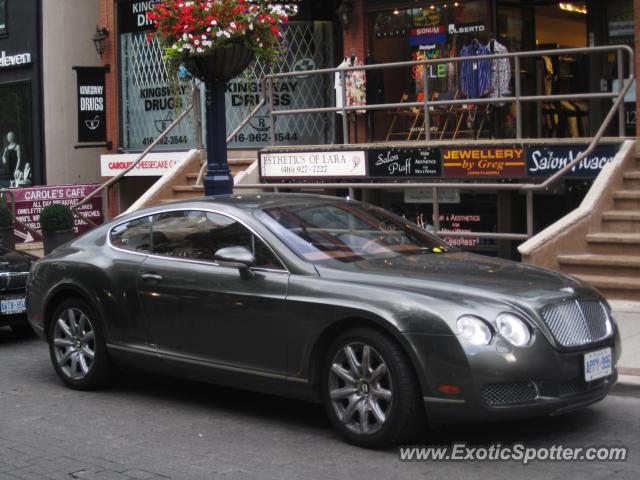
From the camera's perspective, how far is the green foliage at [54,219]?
16266 millimetres

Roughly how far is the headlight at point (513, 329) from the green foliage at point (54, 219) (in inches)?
453

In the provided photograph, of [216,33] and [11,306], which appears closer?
[11,306]

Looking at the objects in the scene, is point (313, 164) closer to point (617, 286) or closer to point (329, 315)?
point (617, 286)

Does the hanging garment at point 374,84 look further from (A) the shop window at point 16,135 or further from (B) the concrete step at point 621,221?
(A) the shop window at point 16,135

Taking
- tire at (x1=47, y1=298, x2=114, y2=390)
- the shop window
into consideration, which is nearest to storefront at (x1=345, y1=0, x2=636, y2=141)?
tire at (x1=47, y1=298, x2=114, y2=390)

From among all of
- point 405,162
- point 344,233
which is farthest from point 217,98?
point 344,233

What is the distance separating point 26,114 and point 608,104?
41.9ft

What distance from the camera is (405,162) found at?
13.6 m

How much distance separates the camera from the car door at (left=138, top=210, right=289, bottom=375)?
693cm

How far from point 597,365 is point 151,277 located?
332cm

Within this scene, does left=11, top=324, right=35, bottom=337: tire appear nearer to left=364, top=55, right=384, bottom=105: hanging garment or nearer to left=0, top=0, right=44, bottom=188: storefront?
left=364, top=55, right=384, bottom=105: hanging garment

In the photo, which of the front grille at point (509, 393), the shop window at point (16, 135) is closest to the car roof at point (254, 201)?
the front grille at point (509, 393)

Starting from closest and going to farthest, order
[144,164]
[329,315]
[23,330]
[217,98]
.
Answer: [329,315] < [217,98] < [23,330] < [144,164]

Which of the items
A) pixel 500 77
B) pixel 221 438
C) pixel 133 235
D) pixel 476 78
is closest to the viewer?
pixel 221 438
